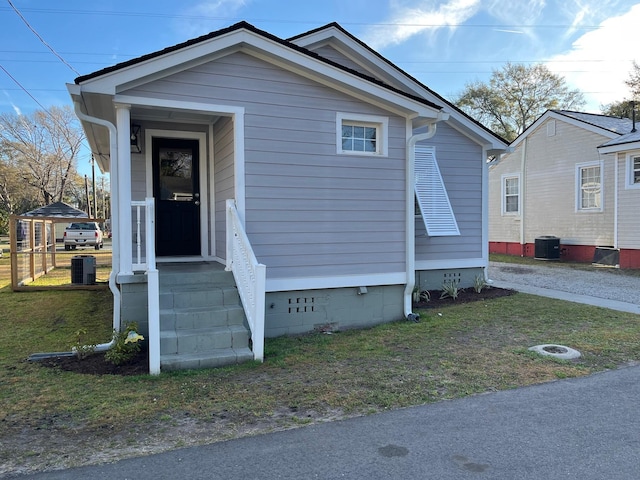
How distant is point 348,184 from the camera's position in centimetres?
661

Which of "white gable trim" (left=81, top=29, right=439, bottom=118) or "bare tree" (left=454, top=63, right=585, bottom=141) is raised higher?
"bare tree" (left=454, top=63, right=585, bottom=141)

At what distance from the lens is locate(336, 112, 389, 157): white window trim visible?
258 inches

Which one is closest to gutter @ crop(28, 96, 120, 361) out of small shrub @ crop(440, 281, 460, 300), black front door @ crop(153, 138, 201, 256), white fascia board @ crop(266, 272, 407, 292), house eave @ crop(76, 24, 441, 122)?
house eave @ crop(76, 24, 441, 122)

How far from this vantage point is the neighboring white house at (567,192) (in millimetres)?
13680

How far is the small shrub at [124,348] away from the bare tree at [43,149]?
133 ft

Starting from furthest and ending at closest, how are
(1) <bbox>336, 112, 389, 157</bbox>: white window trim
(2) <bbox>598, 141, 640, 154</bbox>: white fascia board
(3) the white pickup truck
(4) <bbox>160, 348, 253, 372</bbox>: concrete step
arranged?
(3) the white pickup truck, (2) <bbox>598, 141, 640, 154</bbox>: white fascia board, (1) <bbox>336, 112, 389, 157</bbox>: white window trim, (4) <bbox>160, 348, 253, 372</bbox>: concrete step

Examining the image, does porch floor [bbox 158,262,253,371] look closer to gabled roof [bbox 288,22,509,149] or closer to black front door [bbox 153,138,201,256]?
black front door [bbox 153,138,201,256]

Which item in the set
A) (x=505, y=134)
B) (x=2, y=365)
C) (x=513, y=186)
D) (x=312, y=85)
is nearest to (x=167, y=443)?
(x=2, y=365)

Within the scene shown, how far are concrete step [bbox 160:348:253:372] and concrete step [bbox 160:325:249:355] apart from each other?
0.21 ft

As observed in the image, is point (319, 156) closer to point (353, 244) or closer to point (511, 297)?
point (353, 244)

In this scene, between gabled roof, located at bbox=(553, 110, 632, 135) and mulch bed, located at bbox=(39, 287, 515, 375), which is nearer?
mulch bed, located at bbox=(39, 287, 515, 375)

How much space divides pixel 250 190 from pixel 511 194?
49.8 ft

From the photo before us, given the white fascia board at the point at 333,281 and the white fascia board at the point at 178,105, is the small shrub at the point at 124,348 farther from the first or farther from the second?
the white fascia board at the point at 178,105

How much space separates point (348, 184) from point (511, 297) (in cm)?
442
